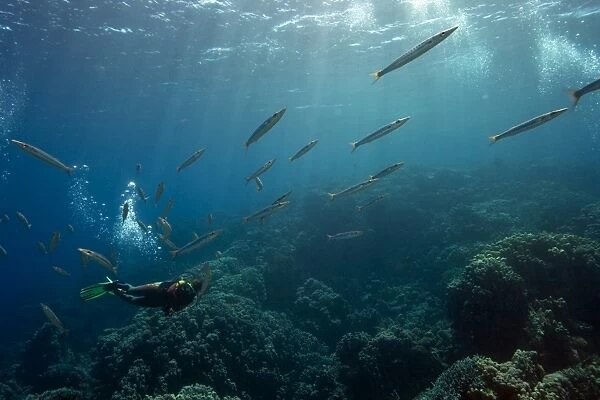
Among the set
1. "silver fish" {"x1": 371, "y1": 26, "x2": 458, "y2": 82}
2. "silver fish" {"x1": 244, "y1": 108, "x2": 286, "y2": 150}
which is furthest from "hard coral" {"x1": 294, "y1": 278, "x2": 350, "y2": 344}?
"silver fish" {"x1": 371, "y1": 26, "x2": 458, "y2": 82}

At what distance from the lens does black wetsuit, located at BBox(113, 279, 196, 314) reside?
478 cm

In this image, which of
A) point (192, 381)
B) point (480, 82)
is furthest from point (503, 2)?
point (480, 82)

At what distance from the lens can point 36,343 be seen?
1449cm

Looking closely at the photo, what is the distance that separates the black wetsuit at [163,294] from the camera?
4777mm

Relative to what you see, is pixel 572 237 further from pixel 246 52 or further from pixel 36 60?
pixel 36 60

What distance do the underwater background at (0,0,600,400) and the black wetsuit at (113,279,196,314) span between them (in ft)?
→ 8.86

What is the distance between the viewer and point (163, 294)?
4879 mm

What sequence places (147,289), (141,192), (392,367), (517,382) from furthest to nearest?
(141,192) → (392,367) → (147,289) → (517,382)

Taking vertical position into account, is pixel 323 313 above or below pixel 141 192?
below

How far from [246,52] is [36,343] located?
75.0ft

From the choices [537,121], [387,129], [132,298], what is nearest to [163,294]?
[132,298]

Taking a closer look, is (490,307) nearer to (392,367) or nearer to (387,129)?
(392,367)

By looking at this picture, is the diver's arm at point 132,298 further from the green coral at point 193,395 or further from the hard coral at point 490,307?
the hard coral at point 490,307

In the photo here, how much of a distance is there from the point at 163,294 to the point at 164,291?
0.05m
